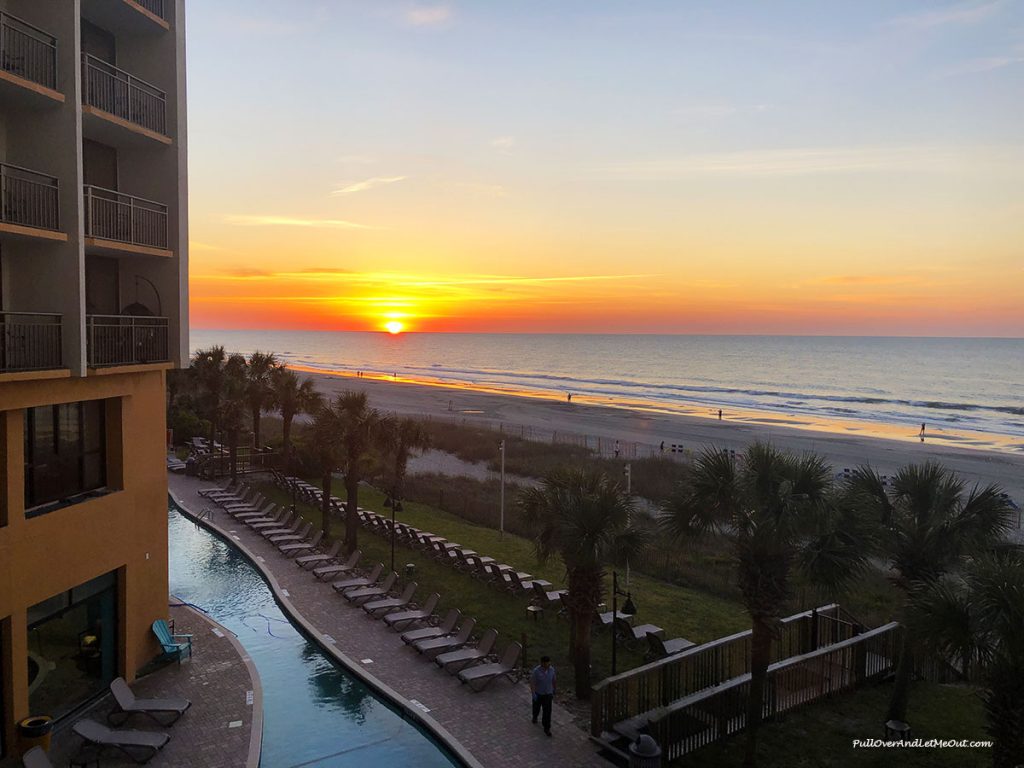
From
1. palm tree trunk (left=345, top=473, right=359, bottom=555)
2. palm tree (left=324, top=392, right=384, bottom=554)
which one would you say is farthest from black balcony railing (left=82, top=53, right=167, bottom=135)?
palm tree trunk (left=345, top=473, right=359, bottom=555)

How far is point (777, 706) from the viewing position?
12.2m

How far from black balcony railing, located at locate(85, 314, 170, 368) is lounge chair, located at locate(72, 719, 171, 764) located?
17.8 feet

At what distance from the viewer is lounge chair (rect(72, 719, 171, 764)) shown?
10.2 m

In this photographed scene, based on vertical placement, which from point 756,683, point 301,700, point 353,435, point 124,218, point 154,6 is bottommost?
point 301,700

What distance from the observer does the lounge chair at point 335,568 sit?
19312mm

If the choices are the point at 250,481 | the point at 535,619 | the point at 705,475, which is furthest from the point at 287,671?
the point at 250,481

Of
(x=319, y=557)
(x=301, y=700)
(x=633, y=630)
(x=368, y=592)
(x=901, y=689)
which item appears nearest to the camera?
(x=901, y=689)

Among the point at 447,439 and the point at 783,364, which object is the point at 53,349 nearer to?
the point at 447,439

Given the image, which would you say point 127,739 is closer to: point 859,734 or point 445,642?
point 445,642

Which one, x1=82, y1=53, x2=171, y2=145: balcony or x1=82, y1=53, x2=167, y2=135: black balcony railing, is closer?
x1=82, y1=53, x2=171, y2=145: balcony

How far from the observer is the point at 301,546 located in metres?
21.9

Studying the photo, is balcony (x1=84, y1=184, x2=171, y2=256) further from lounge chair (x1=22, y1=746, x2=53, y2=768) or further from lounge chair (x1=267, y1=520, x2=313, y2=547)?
lounge chair (x1=267, y1=520, x2=313, y2=547)

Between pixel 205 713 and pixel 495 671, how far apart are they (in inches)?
197

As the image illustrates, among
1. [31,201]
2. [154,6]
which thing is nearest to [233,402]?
[154,6]
